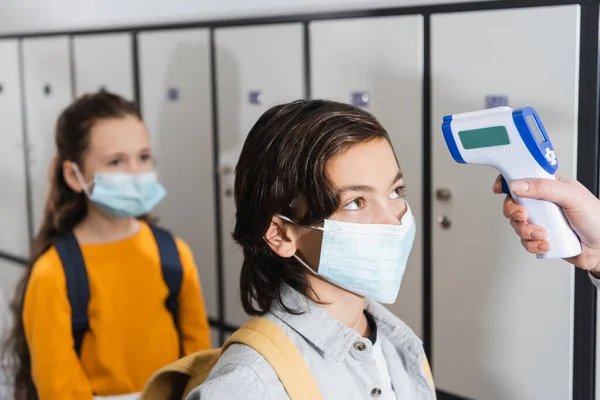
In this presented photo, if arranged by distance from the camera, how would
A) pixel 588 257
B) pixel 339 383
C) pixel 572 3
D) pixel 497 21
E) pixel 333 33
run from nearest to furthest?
pixel 339 383, pixel 588 257, pixel 572 3, pixel 497 21, pixel 333 33

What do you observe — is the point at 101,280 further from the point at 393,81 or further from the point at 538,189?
the point at 538,189

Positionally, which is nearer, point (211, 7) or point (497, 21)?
point (497, 21)

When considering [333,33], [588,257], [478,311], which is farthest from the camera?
[333,33]

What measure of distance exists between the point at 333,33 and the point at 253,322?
1.60 metres

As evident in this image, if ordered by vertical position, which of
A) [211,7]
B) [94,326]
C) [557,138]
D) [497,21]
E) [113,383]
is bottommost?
[113,383]

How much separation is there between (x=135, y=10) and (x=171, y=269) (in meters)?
1.75

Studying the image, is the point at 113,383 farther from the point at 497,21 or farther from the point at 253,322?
the point at 497,21

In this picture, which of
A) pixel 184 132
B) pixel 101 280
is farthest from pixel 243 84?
pixel 101 280

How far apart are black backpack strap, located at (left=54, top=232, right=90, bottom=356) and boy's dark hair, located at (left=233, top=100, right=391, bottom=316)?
825mm

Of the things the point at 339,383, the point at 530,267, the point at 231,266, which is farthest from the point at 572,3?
the point at 231,266

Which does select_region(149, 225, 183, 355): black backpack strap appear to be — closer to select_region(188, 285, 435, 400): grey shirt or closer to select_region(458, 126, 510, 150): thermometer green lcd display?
select_region(188, 285, 435, 400): grey shirt

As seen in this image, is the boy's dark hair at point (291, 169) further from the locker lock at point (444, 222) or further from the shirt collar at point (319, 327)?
the locker lock at point (444, 222)

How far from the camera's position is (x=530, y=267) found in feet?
7.23

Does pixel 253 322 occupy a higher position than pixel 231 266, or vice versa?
pixel 253 322
